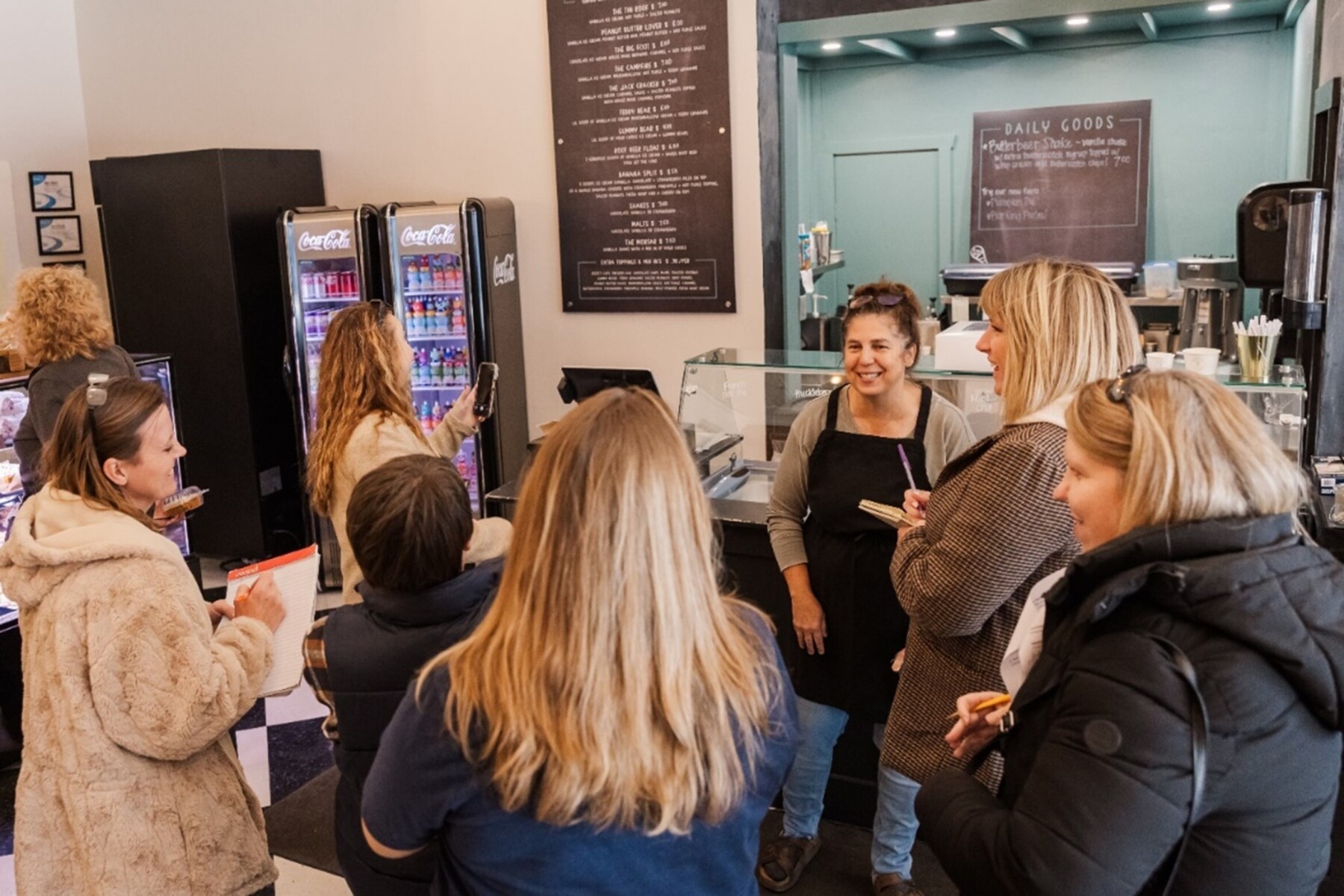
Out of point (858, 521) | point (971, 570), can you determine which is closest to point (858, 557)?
point (858, 521)

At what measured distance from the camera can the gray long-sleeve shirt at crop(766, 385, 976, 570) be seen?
247 cm

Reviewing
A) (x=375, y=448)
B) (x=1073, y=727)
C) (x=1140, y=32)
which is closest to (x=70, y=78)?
(x=375, y=448)

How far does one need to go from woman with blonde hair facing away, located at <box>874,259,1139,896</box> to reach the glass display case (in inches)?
32.0

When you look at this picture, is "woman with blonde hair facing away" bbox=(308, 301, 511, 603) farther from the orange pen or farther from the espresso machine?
the espresso machine

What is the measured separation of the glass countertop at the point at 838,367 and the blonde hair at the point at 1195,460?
1.40 meters

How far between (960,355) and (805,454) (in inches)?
23.8

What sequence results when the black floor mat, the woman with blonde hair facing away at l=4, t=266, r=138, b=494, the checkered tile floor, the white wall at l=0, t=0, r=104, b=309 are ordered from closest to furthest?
1. the checkered tile floor
2. the black floor mat
3. the woman with blonde hair facing away at l=4, t=266, r=138, b=494
4. the white wall at l=0, t=0, r=104, b=309

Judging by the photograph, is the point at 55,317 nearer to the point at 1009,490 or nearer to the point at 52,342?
the point at 52,342

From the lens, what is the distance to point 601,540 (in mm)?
1172

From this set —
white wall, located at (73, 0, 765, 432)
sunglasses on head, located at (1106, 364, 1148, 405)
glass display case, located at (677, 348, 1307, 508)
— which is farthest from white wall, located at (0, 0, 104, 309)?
sunglasses on head, located at (1106, 364, 1148, 405)

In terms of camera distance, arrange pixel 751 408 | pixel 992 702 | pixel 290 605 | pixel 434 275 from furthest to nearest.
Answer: pixel 434 275 < pixel 751 408 < pixel 290 605 < pixel 992 702

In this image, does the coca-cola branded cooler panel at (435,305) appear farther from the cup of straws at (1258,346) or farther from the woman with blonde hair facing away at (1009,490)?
the woman with blonde hair facing away at (1009,490)

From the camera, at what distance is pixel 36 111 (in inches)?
229

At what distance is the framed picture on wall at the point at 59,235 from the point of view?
591 centimetres
